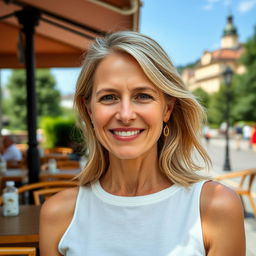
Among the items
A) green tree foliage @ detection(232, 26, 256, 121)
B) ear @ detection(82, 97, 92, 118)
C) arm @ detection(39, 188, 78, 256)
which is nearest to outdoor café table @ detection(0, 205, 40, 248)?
arm @ detection(39, 188, 78, 256)

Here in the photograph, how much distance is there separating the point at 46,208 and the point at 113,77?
0.60m

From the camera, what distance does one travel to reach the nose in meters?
1.27

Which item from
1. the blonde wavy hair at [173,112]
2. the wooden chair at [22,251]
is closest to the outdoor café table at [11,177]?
the wooden chair at [22,251]

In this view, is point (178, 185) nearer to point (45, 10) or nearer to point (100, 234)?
point (100, 234)

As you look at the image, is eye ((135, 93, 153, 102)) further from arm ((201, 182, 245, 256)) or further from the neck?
arm ((201, 182, 245, 256))

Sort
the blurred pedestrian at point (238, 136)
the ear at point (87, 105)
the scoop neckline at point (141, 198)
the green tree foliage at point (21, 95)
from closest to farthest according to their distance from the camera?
the scoop neckline at point (141, 198) → the ear at point (87, 105) → the blurred pedestrian at point (238, 136) → the green tree foliage at point (21, 95)

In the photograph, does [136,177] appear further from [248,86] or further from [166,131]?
[248,86]

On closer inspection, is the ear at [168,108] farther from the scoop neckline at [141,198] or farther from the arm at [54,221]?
the arm at [54,221]

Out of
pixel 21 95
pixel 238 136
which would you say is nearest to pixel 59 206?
pixel 238 136

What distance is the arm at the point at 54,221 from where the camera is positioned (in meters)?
1.37

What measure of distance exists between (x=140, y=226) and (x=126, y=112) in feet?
1.38

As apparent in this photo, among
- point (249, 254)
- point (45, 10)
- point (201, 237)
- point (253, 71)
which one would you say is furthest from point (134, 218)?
point (253, 71)

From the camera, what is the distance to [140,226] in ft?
4.22

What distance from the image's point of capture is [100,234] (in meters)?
1.31
